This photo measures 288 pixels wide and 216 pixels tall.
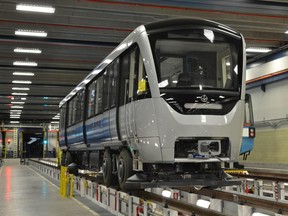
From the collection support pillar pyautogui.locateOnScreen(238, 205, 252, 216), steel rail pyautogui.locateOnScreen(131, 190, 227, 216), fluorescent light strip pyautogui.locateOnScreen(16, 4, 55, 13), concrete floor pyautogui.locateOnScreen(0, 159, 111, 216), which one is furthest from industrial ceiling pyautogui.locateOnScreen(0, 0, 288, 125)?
support pillar pyautogui.locateOnScreen(238, 205, 252, 216)

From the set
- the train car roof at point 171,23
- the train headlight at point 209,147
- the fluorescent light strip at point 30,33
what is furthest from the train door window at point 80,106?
the train headlight at point 209,147

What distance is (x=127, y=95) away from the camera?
23.8 ft

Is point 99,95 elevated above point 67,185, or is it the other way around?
point 99,95

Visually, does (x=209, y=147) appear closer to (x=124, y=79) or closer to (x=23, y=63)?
(x=124, y=79)

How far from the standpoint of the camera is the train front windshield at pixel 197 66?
6426mm

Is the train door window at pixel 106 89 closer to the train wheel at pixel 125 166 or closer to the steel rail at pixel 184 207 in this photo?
the train wheel at pixel 125 166

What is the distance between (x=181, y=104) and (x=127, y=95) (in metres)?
1.24

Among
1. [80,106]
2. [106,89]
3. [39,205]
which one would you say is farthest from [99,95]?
[39,205]

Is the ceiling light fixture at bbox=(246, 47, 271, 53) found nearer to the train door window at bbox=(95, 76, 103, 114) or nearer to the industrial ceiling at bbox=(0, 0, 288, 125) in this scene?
the industrial ceiling at bbox=(0, 0, 288, 125)

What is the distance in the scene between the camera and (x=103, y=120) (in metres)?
8.73

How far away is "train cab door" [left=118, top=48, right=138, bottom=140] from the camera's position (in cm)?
692

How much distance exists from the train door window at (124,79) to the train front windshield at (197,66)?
3.25ft

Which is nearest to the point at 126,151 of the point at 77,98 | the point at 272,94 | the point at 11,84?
the point at 77,98

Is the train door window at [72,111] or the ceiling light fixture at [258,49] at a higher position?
the ceiling light fixture at [258,49]
